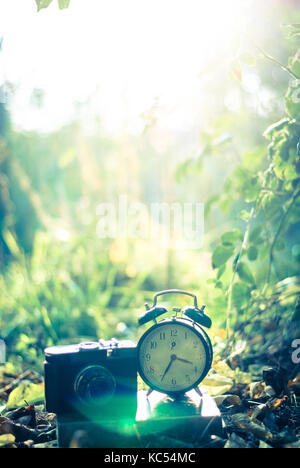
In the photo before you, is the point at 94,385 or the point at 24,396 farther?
the point at 24,396

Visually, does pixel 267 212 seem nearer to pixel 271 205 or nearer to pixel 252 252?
pixel 271 205

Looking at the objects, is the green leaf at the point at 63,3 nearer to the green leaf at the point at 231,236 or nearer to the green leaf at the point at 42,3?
the green leaf at the point at 42,3

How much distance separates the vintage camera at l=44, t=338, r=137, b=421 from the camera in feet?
4.65

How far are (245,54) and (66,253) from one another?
2720mm

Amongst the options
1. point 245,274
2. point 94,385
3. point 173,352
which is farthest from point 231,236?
point 94,385

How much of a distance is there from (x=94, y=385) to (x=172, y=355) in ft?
0.99

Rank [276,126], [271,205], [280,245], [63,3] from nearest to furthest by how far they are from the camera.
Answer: [63,3]
[276,126]
[271,205]
[280,245]

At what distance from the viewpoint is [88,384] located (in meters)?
1.42

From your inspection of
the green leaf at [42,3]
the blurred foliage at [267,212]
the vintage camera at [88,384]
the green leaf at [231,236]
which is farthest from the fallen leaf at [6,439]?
the green leaf at [42,3]

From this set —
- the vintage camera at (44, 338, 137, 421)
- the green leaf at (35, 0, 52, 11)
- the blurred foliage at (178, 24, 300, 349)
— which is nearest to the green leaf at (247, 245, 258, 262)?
the blurred foliage at (178, 24, 300, 349)

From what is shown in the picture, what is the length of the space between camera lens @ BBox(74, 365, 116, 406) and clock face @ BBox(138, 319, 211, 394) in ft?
0.46

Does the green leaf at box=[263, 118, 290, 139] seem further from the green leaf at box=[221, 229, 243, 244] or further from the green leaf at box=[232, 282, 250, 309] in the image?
the green leaf at box=[232, 282, 250, 309]

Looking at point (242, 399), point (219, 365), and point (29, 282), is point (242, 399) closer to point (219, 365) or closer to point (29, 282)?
point (219, 365)
